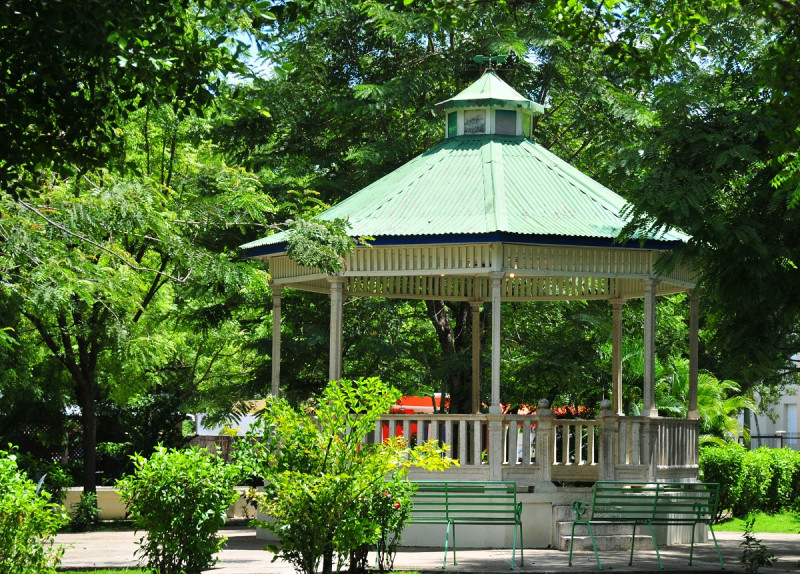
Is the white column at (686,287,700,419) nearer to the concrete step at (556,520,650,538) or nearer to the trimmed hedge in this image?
the concrete step at (556,520,650,538)

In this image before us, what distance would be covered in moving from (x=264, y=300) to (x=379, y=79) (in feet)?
16.9

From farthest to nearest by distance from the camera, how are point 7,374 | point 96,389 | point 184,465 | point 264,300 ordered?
point 96,389, point 264,300, point 7,374, point 184,465

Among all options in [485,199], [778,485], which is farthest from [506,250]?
[778,485]

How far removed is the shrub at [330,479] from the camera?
11094 mm

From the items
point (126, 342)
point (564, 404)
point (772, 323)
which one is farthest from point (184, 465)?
point (564, 404)

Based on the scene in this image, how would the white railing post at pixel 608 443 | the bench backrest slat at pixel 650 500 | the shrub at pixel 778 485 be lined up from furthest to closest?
the shrub at pixel 778 485, the white railing post at pixel 608 443, the bench backrest slat at pixel 650 500

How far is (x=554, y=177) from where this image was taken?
59.7ft

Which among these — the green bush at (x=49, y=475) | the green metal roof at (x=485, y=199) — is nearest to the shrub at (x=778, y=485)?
the green metal roof at (x=485, y=199)

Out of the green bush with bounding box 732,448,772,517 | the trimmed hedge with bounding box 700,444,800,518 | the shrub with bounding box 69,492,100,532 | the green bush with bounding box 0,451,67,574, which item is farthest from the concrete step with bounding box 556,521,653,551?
the shrub with bounding box 69,492,100,532

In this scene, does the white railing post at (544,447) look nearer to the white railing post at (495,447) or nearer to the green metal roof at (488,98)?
the white railing post at (495,447)

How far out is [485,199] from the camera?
1711cm

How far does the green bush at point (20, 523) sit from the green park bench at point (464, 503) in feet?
18.0

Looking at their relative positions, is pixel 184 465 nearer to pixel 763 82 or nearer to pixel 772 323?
pixel 763 82

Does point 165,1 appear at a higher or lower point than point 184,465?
higher
